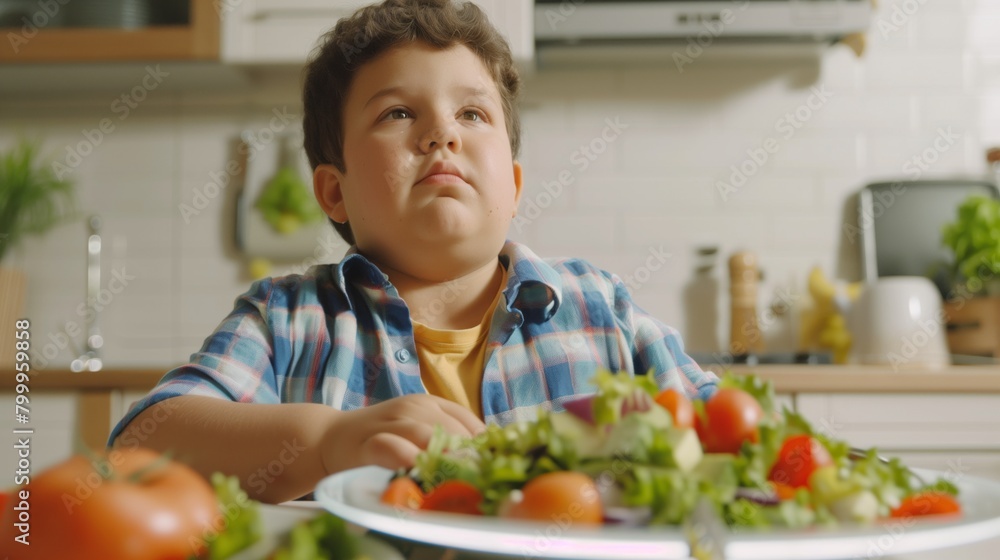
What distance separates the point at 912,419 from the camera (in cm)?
170

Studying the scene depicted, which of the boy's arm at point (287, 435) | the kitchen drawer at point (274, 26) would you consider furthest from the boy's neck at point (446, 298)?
the kitchen drawer at point (274, 26)

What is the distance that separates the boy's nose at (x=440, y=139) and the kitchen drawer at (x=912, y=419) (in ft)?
3.27

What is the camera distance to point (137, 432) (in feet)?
2.67

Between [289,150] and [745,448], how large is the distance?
2.07 metres

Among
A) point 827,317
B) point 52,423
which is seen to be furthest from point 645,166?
point 52,423

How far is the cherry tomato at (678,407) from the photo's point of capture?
443 millimetres

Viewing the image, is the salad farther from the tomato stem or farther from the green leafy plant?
the green leafy plant

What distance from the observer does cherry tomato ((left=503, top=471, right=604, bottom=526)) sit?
1.22 ft

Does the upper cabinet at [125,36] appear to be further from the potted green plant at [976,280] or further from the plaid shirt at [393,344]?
the potted green plant at [976,280]

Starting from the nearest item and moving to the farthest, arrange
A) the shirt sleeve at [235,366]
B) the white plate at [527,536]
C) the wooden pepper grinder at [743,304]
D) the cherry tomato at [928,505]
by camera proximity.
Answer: the white plate at [527,536] < the cherry tomato at [928,505] < the shirt sleeve at [235,366] < the wooden pepper grinder at [743,304]

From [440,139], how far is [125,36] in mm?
1324

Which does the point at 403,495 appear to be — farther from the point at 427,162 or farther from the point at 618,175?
the point at 618,175

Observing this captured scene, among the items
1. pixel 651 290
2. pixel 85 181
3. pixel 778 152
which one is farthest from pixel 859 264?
pixel 85 181

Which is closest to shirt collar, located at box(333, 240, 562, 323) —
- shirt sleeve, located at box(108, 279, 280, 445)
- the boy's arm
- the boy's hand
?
shirt sleeve, located at box(108, 279, 280, 445)
